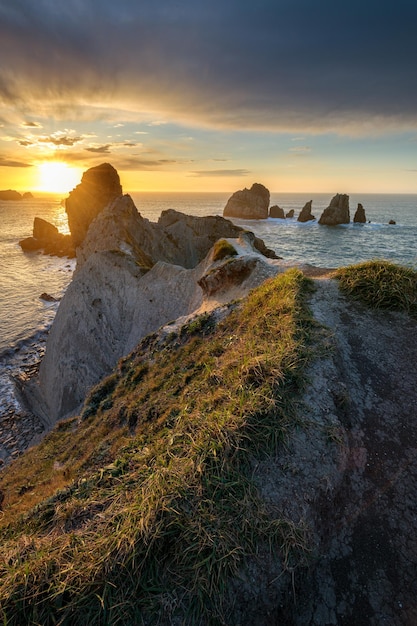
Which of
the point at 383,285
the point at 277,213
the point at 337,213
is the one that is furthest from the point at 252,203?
the point at 383,285

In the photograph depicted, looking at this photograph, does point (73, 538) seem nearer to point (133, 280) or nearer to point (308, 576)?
point (308, 576)

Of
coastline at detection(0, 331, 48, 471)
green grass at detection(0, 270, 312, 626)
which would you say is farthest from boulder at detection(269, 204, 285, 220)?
green grass at detection(0, 270, 312, 626)

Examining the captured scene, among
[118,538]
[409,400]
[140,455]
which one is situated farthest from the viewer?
[409,400]

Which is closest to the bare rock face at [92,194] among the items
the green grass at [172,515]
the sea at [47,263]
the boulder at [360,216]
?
the sea at [47,263]

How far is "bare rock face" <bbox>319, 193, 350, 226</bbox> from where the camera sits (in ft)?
378

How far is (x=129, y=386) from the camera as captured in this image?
12.2 m

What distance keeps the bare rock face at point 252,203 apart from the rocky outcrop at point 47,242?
268 ft

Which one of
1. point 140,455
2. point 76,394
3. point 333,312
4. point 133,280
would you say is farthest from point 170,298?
point 140,455

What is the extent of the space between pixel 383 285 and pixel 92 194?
53197 millimetres

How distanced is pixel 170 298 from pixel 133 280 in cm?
426

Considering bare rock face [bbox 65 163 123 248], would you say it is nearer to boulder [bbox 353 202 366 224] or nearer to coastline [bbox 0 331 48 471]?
coastline [bbox 0 331 48 471]

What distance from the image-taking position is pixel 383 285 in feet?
32.8

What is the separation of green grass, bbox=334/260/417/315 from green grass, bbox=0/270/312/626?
3150mm

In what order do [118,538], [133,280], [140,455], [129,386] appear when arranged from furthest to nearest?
[133,280], [129,386], [140,455], [118,538]
